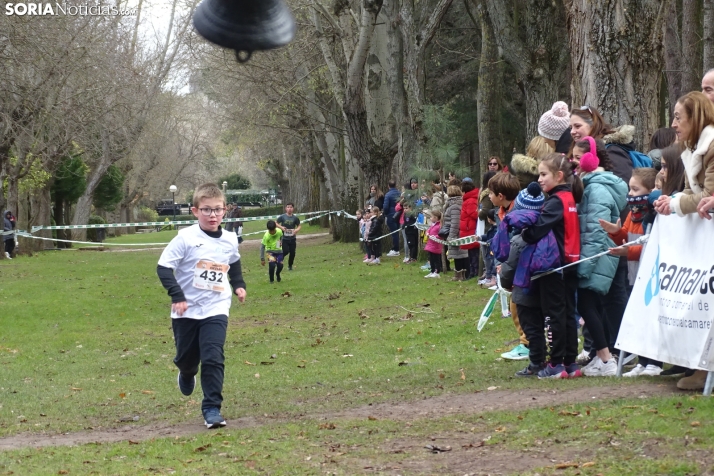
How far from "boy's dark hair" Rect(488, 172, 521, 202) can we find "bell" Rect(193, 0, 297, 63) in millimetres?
5367

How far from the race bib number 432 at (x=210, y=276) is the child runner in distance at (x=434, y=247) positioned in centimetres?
1322

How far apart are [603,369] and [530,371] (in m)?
0.68

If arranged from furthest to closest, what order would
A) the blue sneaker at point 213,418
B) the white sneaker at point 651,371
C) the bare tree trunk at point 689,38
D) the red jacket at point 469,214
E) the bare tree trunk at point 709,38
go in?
the bare tree trunk at point 689,38
the bare tree trunk at point 709,38
the red jacket at point 469,214
the white sneaker at point 651,371
the blue sneaker at point 213,418

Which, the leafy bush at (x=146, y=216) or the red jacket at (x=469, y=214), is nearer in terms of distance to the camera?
the red jacket at (x=469, y=214)

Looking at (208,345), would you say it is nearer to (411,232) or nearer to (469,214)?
(469,214)

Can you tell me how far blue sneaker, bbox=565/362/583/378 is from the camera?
9070 millimetres

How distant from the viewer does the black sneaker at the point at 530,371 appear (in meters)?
9.29

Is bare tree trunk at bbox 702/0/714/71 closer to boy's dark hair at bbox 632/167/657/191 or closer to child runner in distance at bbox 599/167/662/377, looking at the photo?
child runner in distance at bbox 599/167/662/377

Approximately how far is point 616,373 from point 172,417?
3910mm

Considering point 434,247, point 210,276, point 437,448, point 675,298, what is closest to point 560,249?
point 675,298

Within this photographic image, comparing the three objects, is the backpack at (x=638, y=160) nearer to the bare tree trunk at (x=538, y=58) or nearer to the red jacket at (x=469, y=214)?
the red jacket at (x=469, y=214)

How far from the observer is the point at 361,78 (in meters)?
28.4

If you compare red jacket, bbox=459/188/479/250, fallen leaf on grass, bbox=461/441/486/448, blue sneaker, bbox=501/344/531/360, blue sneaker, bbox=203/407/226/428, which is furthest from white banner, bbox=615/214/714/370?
red jacket, bbox=459/188/479/250

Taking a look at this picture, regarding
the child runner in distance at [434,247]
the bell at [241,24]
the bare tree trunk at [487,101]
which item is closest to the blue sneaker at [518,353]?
the bell at [241,24]
